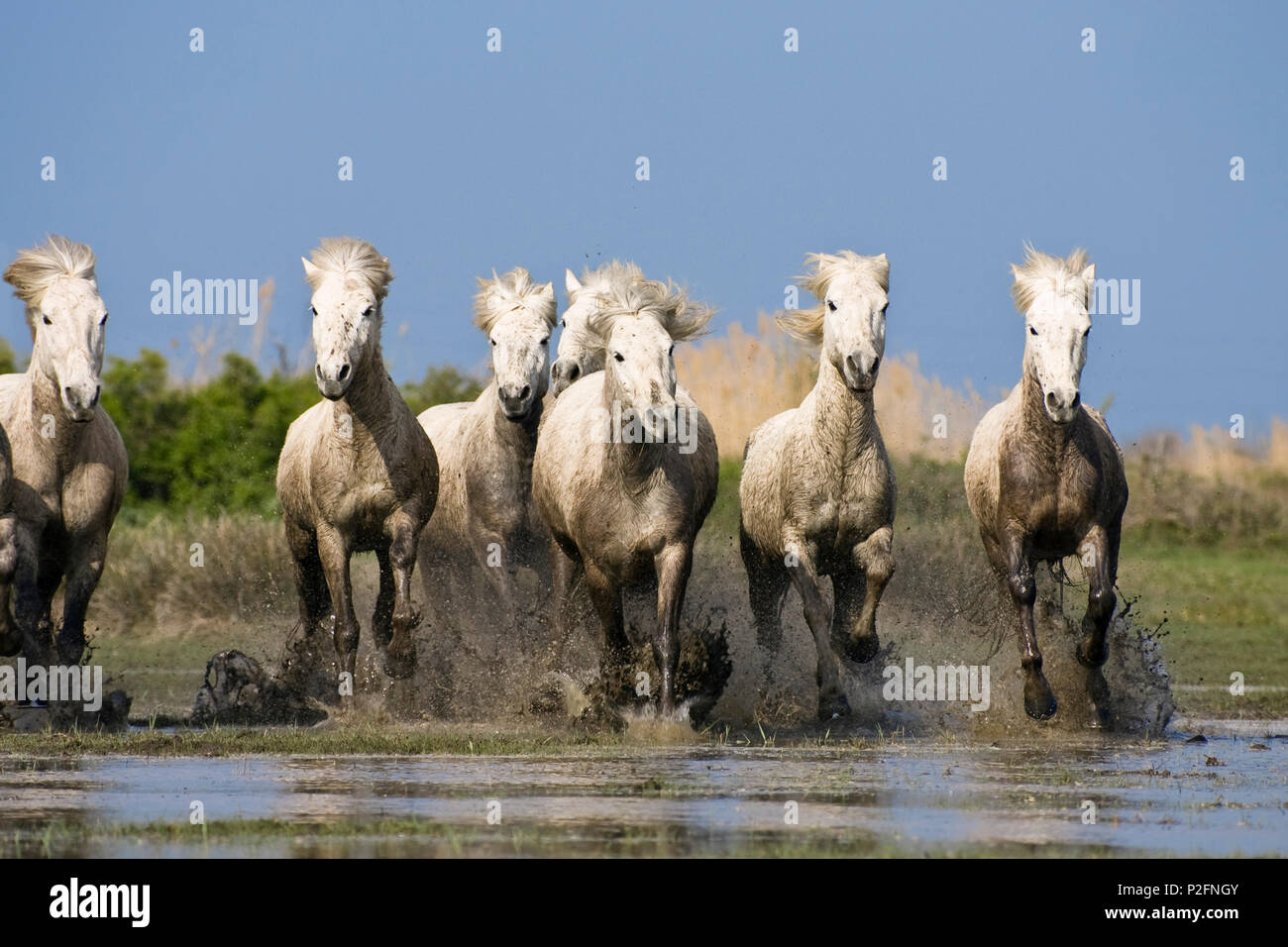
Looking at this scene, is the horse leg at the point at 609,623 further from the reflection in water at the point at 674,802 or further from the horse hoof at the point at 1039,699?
the horse hoof at the point at 1039,699

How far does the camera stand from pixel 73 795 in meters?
8.11

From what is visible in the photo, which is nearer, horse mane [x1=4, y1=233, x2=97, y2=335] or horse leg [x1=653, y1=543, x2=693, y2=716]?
horse leg [x1=653, y1=543, x2=693, y2=716]

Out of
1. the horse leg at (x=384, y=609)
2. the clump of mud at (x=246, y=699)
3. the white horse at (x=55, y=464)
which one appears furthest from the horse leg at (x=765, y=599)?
the white horse at (x=55, y=464)

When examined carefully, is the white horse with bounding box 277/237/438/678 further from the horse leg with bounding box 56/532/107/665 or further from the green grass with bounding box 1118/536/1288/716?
the green grass with bounding box 1118/536/1288/716

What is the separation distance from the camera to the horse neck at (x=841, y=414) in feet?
37.6

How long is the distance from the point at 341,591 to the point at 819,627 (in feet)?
9.60

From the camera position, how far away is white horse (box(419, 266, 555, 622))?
1273cm

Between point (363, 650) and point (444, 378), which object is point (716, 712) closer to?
point (363, 650)

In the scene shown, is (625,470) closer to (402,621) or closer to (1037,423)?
(402,621)

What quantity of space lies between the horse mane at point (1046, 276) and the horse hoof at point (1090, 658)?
1.96 meters

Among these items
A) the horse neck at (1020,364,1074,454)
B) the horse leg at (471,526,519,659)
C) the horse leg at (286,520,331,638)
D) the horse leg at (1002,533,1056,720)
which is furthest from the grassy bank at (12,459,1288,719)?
the horse neck at (1020,364,1074,454)
